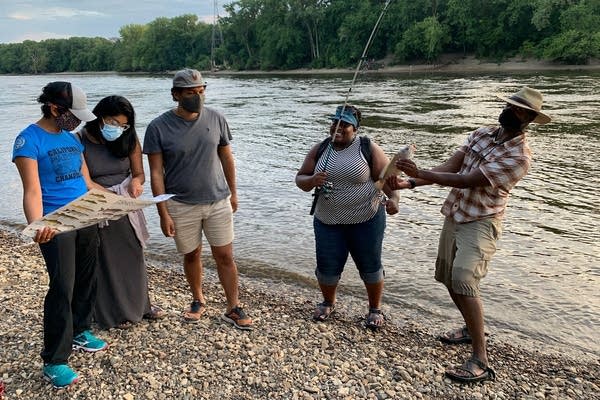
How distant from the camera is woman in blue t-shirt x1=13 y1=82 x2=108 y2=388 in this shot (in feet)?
10.9

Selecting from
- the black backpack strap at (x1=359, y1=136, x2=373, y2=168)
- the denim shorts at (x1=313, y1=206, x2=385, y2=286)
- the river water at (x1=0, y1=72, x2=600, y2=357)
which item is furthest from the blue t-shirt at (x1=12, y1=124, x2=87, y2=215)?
the river water at (x1=0, y1=72, x2=600, y2=357)

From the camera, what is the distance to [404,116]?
921 inches

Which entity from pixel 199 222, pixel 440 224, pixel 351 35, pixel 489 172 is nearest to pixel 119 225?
pixel 199 222

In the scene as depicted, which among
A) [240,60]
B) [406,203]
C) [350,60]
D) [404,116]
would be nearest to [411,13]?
[350,60]

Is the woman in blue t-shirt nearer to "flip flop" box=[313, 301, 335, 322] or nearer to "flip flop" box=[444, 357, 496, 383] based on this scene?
"flip flop" box=[313, 301, 335, 322]

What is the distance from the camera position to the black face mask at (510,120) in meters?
3.72

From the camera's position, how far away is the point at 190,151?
13.8 feet

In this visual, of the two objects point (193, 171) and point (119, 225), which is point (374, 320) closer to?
point (193, 171)

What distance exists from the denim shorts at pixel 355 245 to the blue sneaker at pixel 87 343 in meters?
2.06

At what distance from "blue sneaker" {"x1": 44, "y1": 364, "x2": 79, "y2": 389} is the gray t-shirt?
157cm

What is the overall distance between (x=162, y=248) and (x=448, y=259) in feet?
18.2

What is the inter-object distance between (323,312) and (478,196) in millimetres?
2128

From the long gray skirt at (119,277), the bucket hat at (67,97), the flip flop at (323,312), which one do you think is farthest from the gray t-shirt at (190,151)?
the flip flop at (323,312)

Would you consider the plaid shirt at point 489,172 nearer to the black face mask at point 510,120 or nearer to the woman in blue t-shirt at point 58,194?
the black face mask at point 510,120
